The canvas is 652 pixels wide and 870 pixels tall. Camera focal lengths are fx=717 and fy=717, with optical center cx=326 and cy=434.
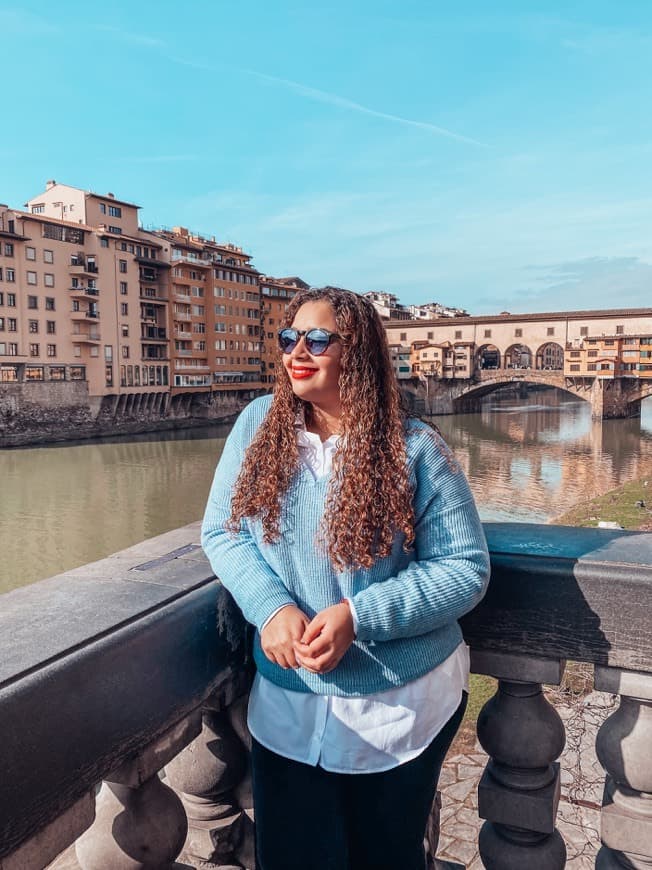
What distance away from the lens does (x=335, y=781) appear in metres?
1.38

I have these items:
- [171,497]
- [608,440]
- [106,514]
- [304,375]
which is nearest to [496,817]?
[304,375]

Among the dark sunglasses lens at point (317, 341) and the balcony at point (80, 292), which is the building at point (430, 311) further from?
the dark sunglasses lens at point (317, 341)

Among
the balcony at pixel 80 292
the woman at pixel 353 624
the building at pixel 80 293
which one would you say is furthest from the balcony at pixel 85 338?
the woman at pixel 353 624

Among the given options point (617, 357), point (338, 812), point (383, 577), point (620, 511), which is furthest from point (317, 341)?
point (617, 357)

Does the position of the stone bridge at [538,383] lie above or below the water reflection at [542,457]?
above

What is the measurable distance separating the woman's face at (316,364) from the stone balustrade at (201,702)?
0.46 m

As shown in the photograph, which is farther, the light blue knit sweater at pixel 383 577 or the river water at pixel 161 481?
the river water at pixel 161 481

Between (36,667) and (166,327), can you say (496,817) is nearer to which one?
(36,667)

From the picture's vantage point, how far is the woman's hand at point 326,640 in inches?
49.9

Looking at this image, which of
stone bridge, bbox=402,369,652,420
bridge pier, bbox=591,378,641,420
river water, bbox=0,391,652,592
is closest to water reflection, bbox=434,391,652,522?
river water, bbox=0,391,652,592

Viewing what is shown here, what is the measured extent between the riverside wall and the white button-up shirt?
38189 mm

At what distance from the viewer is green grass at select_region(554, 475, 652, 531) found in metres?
15.0

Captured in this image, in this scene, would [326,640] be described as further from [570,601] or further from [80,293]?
[80,293]

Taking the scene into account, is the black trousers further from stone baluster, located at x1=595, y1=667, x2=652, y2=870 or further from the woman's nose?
the woman's nose
